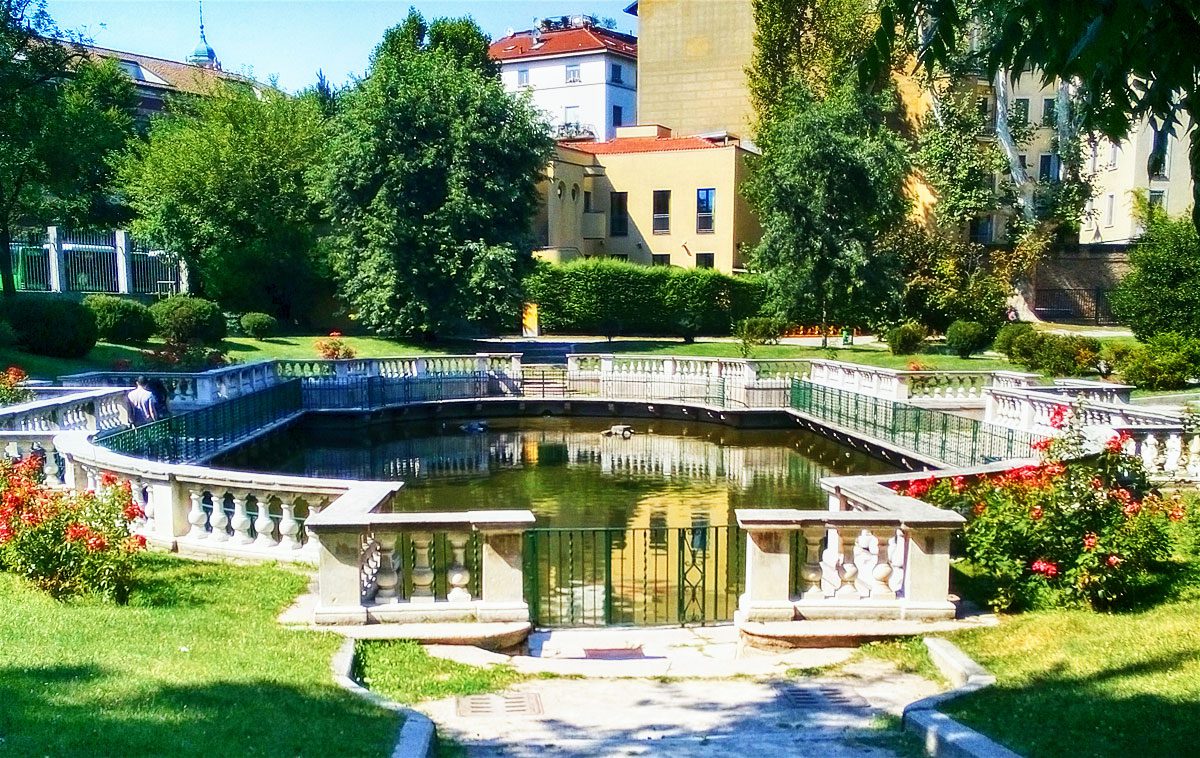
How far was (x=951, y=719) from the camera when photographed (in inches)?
254

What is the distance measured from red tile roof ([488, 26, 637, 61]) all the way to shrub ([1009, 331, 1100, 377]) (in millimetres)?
48398

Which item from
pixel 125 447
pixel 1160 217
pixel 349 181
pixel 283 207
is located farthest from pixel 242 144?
pixel 1160 217

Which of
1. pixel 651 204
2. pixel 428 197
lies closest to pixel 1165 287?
pixel 428 197

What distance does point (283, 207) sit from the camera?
152 ft

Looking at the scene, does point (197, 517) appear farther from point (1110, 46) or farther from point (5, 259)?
point (5, 259)

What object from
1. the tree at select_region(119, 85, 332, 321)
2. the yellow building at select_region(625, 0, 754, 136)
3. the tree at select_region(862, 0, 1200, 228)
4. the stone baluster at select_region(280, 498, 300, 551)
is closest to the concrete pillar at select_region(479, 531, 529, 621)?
the stone baluster at select_region(280, 498, 300, 551)

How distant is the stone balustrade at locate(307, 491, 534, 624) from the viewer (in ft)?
27.8

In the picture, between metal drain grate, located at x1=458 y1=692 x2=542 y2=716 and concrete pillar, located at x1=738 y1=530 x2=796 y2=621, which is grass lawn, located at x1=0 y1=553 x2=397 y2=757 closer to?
metal drain grate, located at x1=458 y1=692 x2=542 y2=716

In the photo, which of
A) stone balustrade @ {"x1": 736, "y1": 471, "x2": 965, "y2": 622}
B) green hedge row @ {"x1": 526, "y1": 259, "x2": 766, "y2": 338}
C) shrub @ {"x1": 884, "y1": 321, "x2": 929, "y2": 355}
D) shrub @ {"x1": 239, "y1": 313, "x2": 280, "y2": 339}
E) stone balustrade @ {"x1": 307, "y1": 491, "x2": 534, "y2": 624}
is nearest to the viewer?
stone balustrade @ {"x1": 307, "y1": 491, "x2": 534, "y2": 624}

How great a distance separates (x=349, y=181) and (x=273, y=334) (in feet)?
24.2

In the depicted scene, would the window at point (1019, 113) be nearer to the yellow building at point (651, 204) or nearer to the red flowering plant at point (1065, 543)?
the yellow building at point (651, 204)

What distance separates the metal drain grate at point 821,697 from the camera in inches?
294

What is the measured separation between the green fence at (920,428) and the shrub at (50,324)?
22.2 meters

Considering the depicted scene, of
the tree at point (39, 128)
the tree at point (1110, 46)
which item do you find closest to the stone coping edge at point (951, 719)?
the tree at point (1110, 46)
